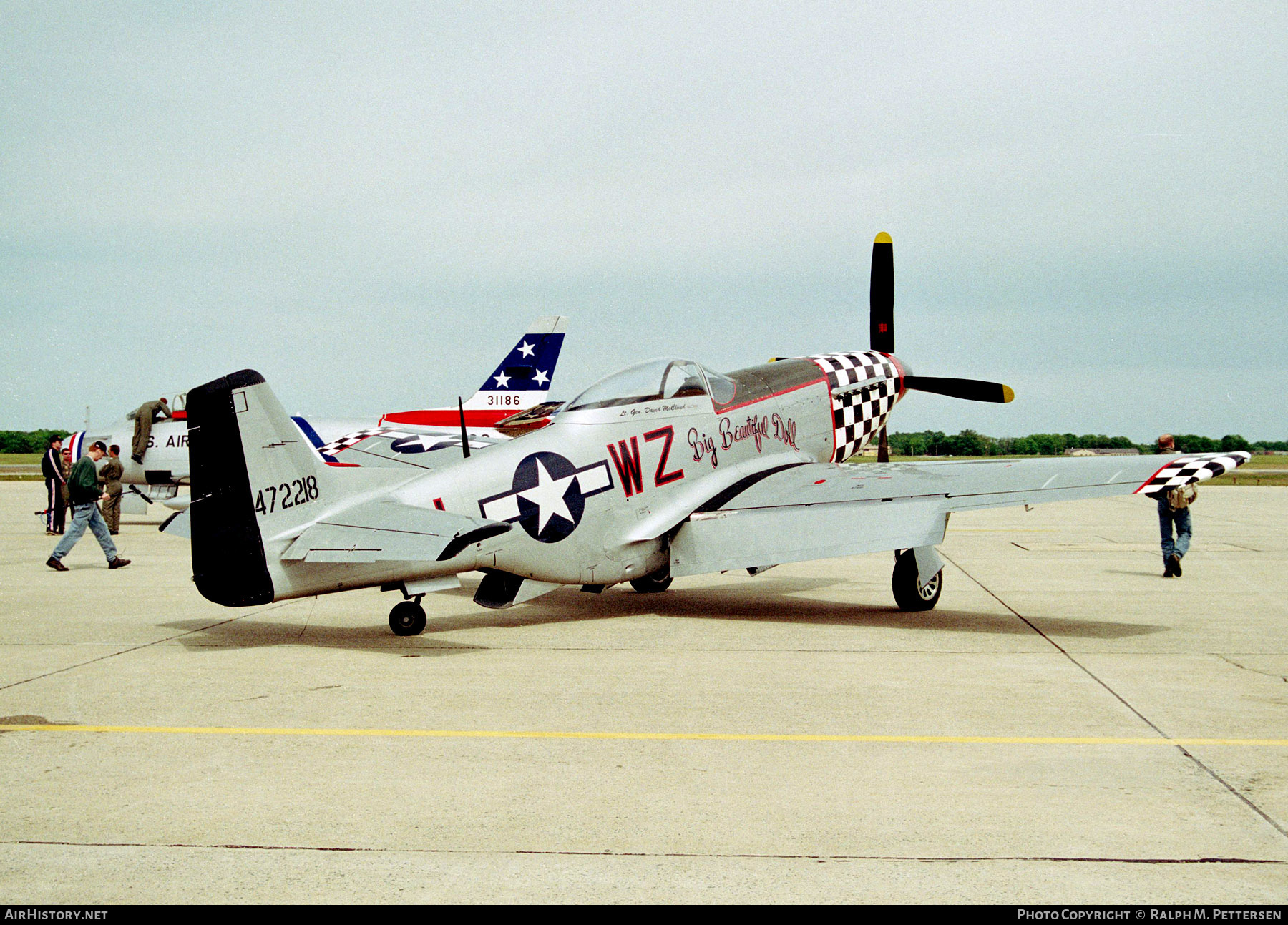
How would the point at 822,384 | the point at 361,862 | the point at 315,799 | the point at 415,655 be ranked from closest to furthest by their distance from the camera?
the point at 361,862
the point at 315,799
the point at 415,655
the point at 822,384

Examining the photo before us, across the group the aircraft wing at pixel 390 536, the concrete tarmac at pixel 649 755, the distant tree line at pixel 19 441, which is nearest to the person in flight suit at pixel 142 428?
the concrete tarmac at pixel 649 755

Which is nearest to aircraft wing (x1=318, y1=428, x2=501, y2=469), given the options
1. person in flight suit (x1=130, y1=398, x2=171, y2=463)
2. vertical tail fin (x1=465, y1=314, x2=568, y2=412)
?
person in flight suit (x1=130, y1=398, x2=171, y2=463)

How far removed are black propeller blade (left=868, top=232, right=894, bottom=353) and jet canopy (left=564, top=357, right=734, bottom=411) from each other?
16.7ft

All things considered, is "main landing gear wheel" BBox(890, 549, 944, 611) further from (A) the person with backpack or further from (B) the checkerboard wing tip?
(A) the person with backpack

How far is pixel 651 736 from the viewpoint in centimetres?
635

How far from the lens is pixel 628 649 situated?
9.41m

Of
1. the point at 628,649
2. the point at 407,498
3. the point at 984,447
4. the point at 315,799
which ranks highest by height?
the point at 407,498

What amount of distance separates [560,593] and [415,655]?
4691mm

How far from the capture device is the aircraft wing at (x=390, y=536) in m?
8.52

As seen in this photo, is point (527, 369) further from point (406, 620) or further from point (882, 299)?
point (406, 620)

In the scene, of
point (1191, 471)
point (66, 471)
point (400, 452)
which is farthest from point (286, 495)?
point (66, 471)

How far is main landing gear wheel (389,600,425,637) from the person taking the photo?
9883 mm

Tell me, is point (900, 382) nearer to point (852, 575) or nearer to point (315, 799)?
point (852, 575)

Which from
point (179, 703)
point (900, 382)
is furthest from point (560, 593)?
point (179, 703)
